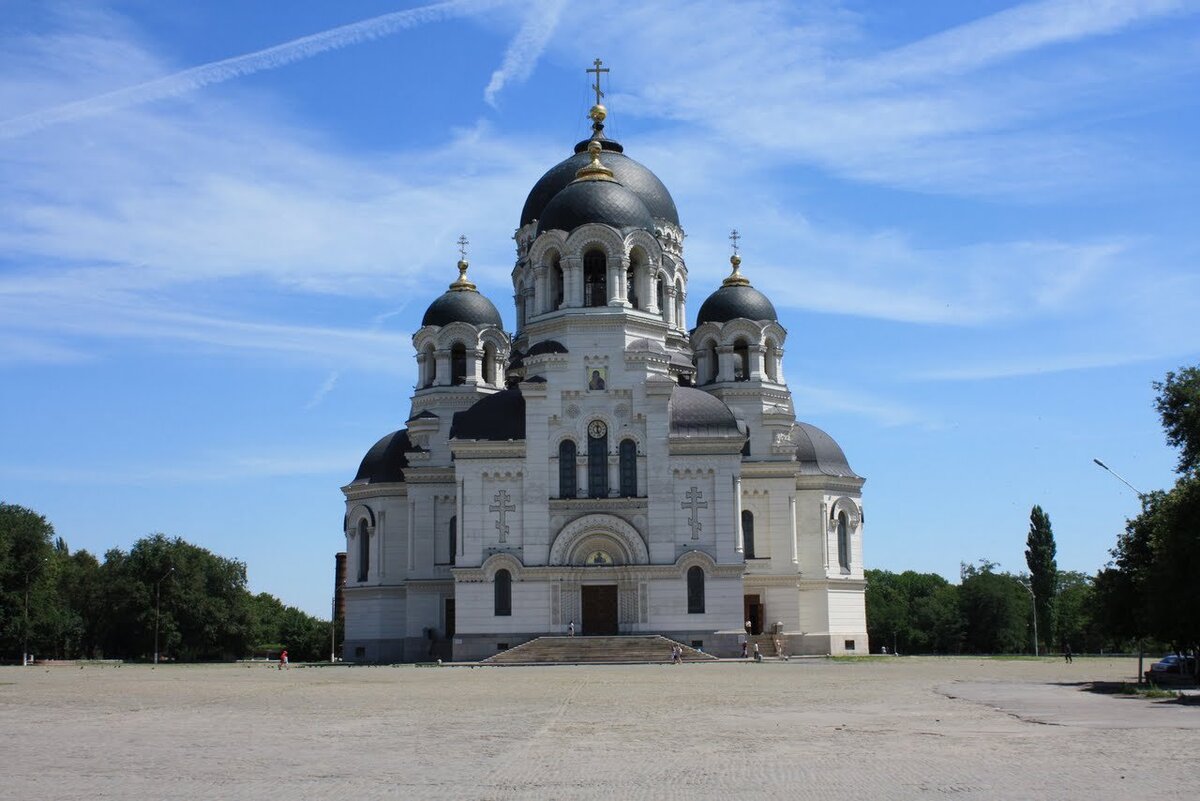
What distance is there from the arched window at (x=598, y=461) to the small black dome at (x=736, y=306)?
1113cm

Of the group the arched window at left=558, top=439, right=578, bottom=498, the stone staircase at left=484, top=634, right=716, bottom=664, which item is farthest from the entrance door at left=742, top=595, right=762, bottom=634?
the arched window at left=558, top=439, right=578, bottom=498

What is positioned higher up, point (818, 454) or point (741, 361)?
point (741, 361)

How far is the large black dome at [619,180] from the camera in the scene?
64000 millimetres

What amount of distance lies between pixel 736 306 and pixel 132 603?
36382 millimetres

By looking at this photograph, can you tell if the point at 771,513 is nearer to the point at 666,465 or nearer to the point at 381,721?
the point at 666,465

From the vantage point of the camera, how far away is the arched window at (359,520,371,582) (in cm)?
6209

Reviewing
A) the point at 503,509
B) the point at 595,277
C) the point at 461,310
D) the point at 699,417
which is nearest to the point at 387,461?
the point at 461,310

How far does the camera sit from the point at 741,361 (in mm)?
62156

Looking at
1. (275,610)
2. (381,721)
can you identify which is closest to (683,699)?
(381,721)

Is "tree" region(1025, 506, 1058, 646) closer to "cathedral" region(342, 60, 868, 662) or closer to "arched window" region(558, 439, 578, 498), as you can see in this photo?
"cathedral" region(342, 60, 868, 662)

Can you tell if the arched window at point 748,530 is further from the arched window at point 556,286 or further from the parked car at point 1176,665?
the parked car at point 1176,665

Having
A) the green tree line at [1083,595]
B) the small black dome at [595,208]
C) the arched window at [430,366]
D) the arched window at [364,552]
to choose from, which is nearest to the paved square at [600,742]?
the green tree line at [1083,595]

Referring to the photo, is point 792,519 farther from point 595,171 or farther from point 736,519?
point 595,171

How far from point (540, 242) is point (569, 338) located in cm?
472
